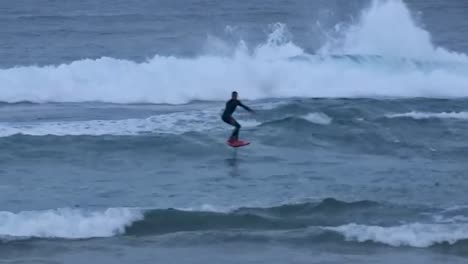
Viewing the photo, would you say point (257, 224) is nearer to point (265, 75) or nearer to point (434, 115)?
point (434, 115)

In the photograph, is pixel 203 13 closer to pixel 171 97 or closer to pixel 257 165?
pixel 171 97

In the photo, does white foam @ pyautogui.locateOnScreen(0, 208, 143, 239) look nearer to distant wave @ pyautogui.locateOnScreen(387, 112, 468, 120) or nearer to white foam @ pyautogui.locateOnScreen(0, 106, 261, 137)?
white foam @ pyautogui.locateOnScreen(0, 106, 261, 137)

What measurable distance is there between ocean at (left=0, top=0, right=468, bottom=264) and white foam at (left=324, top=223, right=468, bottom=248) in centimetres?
3

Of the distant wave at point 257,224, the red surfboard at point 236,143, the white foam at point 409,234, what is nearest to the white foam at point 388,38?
the red surfboard at point 236,143

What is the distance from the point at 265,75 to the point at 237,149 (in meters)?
9.86

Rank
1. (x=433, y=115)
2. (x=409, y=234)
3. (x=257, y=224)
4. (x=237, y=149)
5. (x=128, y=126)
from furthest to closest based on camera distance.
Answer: (x=433, y=115), (x=128, y=126), (x=237, y=149), (x=257, y=224), (x=409, y=234)

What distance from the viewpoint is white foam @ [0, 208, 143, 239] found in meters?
16.5

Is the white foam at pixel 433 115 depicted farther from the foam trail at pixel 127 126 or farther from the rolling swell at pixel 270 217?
the rolling swell at pixel 270 217

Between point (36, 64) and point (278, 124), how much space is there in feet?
43.2

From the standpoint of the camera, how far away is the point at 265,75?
3222 centimetres

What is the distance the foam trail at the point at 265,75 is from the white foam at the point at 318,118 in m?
5.22

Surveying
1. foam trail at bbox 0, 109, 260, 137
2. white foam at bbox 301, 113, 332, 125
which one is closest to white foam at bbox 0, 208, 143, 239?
foam trail at bbox 0, 109, 260, 137

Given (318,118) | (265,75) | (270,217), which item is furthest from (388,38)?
(270,217)

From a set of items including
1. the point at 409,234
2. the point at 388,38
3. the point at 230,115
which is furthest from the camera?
the point at 388,38
